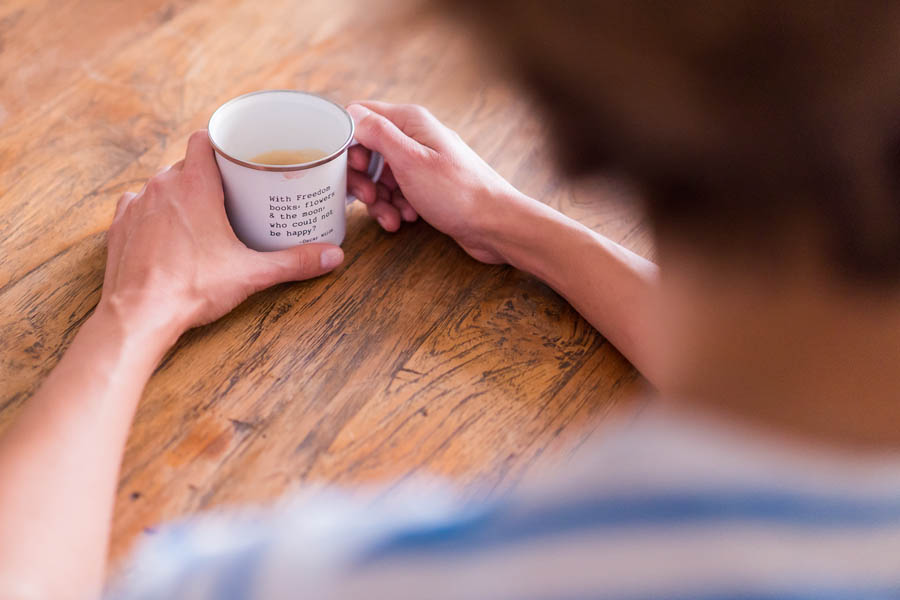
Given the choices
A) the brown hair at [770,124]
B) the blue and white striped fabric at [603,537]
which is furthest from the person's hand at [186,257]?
the brown hair at [770,124]

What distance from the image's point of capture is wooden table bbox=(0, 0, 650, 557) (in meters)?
0.72

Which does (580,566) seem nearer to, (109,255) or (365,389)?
(365,389)

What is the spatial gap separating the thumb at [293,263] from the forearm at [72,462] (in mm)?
124

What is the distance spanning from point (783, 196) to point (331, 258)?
1.52ft

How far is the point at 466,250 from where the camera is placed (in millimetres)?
926

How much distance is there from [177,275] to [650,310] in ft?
1.49

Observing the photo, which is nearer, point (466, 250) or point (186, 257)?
point (186, 257)

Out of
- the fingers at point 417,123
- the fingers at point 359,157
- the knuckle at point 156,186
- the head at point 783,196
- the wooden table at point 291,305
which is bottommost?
the wooden table at point 291,305

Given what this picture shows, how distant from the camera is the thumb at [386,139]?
872 mm

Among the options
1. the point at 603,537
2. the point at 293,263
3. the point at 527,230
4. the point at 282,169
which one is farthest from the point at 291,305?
the point at 603,537

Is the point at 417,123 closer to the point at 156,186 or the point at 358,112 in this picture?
the point at 358,112

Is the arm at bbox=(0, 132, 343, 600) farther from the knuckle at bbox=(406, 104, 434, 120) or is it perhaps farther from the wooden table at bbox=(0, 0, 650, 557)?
the knuckle at bbox=(406, 104, 434, 120)

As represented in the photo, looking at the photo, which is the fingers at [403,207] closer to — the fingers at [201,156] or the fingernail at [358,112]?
the fingernail at [358,112]

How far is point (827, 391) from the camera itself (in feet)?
1.72
